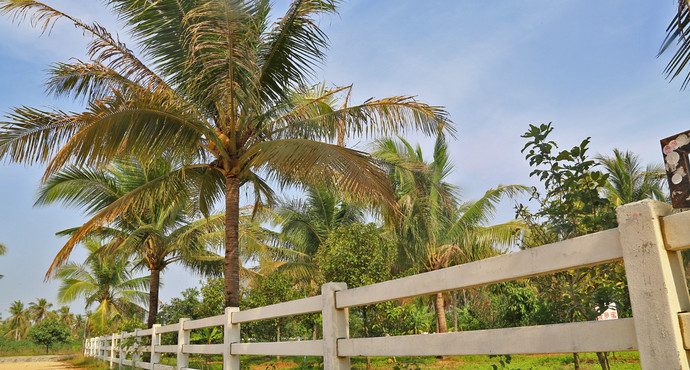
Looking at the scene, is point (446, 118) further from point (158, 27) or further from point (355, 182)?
point (158, 27)

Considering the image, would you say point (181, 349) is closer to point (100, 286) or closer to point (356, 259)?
point (356, 259)

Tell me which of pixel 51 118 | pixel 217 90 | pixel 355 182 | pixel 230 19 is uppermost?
pixel 230 19

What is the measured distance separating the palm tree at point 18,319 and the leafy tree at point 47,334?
27960mm

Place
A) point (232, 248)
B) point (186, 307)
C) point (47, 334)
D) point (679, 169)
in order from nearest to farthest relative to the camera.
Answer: point (679, 169)
point (232, 248)
point (186, 307)
point (47, 334)

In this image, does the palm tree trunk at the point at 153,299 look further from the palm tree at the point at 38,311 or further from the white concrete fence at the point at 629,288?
the palm tree at the point at 38,311

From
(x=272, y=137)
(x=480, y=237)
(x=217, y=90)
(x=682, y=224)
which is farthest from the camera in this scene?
(x=480, y=237)

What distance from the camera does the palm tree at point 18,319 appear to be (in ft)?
203

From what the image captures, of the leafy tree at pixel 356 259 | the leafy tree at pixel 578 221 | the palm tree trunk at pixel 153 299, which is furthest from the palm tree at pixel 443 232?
the leafy tree at pixel 578 221

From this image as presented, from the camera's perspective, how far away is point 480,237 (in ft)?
57.5

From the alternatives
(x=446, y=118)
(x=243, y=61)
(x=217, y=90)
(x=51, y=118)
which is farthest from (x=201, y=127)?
(x=446, y=118)

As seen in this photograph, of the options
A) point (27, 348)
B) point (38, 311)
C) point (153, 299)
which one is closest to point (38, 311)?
point (38, 311)

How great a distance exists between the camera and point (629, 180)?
18.9 meters

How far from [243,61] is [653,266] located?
6.66 metres

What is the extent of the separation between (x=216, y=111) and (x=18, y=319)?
6750 centimetres
